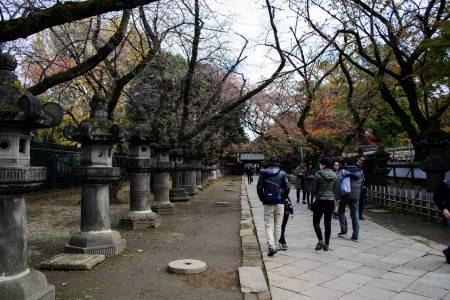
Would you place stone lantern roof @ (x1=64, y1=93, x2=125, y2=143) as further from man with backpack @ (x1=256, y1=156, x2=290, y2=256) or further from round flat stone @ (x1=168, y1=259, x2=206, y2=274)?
man with backpack @ (x1=256, y1=156, x2=290, y2=256)

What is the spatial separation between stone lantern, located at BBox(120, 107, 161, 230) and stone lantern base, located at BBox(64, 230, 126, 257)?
284cm

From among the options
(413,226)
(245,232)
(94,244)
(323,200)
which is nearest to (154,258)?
(94,244)

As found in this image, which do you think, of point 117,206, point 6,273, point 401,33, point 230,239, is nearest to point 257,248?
point 230,239

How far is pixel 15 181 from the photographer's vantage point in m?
4.31

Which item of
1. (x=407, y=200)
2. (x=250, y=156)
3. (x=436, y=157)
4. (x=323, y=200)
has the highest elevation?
(x=250, y=156)

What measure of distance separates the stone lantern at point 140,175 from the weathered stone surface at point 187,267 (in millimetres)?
3964

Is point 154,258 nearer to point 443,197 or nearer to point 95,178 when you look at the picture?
point 95,178

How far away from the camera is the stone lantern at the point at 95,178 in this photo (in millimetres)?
7359

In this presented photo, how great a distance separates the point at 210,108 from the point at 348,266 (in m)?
13.4

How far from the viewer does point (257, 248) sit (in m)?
8.07

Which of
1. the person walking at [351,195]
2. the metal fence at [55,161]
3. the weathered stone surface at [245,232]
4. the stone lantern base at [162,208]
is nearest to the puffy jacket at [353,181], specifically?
the person walking at [351,195]

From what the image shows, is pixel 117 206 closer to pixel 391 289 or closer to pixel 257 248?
pixel 257 248

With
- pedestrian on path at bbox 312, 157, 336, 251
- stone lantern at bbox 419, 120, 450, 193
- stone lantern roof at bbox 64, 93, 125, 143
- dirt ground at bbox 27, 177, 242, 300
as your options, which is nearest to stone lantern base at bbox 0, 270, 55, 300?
dirt ground at bbox 27, 177, 242, 300

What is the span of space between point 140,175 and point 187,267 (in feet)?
16.2
